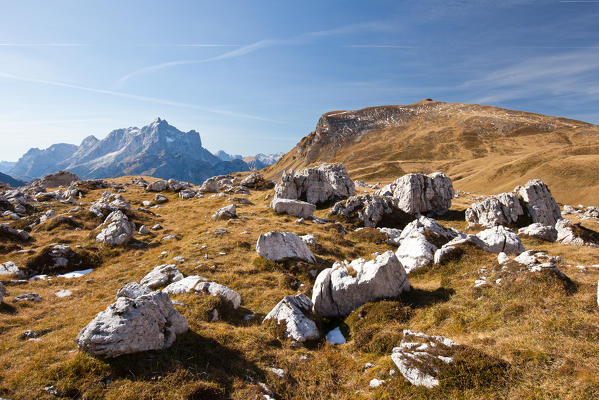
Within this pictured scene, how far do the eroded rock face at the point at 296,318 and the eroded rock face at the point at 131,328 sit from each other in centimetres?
475

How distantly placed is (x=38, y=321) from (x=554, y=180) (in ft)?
516

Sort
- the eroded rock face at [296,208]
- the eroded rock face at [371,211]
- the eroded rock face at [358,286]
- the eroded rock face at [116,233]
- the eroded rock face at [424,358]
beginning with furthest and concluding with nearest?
the eroded rock face at [371,211] < the eroded rock face at [296,208] < the eroded rock face at [116,233] < the eroded rock face at [358,286] < the eroded rock face at [424,358]

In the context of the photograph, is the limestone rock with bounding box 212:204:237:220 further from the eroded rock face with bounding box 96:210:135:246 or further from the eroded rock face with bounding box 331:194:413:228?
the eroded rock face with bounding box 331:194:413:228

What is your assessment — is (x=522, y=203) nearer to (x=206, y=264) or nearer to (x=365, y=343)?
(x=365, y=343)

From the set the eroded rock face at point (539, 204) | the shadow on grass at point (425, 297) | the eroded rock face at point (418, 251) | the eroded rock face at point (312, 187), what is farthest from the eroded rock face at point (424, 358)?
the eroded rock face at point (539, 204)

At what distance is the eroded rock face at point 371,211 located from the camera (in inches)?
1543

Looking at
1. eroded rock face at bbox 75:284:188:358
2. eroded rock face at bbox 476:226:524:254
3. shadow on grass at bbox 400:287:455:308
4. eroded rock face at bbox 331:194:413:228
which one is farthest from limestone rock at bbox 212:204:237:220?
eroded rock face at bbox 476:226:524:254

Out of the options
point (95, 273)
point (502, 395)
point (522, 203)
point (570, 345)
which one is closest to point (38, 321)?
point (95, 273)

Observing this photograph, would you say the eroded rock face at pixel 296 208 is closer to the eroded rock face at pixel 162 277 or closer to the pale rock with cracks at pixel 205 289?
the eroded rock face at pixel 162 277

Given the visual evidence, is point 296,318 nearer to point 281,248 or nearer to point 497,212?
point 281,248

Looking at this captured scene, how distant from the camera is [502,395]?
772 centimetres

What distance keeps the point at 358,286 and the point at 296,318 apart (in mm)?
3767

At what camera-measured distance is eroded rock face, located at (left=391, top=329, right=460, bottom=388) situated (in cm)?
871

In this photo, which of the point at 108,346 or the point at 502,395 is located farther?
the point at 108,346
